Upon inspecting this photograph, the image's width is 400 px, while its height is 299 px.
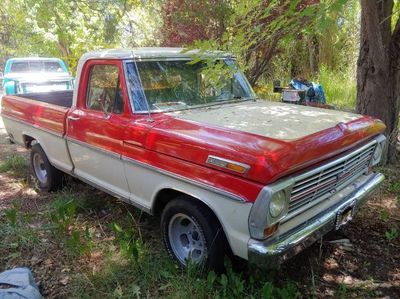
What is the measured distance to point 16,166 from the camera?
614 cm

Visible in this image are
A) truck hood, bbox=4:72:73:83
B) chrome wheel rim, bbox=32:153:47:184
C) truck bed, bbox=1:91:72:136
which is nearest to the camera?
truck bed, bbox=1:91:72:136

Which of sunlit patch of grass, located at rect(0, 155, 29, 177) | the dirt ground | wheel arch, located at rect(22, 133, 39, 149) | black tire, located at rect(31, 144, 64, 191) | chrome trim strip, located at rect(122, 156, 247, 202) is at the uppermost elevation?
chrome trim strip, located at rect(122, 156, 247, 202)

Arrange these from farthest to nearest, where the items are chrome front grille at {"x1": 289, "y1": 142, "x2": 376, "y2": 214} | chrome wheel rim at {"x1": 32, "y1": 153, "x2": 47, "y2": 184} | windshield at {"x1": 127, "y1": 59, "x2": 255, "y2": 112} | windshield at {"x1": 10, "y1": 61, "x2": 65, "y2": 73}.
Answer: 1. windshield at {"x1": 10, "y1": 61, "x2": 65, "y2": 73}
2. chrome wheel rim at {"x1": 32, "y1": 153, "x2": 47, "y2": 184}
3. windshield at {"x1": 127, "y1": 59, "x2": 255, "y2": 112}
4. chrome front grille at {"x1": 289, "y1": 142, "x2": 376, "y2": 214}

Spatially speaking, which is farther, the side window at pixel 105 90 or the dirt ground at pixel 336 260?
the side window at pixel 105 90

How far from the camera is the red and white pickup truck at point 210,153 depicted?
8.30 ft

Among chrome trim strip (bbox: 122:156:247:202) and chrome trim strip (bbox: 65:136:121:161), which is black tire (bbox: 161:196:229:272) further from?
chrome trim strip (bbox: 65:136:121:161)

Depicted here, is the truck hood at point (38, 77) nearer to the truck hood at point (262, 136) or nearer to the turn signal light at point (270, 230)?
the truck hood at point (262, 136)

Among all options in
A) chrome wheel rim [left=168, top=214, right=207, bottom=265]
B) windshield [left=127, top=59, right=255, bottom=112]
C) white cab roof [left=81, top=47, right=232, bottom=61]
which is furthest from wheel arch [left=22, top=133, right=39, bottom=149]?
chrome wheel rim [left=168, top=214, right=207, bottom=265]

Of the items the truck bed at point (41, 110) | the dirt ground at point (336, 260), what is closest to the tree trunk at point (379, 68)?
the dirt ground at point (336, 260)

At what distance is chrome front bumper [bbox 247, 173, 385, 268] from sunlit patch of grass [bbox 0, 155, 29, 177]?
446 centimetres

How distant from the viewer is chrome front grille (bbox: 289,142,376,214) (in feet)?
8.68

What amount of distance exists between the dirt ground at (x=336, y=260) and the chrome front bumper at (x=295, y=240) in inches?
19.3

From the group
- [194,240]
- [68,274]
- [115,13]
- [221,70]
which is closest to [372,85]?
[221,70]

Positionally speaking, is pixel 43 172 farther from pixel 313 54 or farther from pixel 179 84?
pixel 313 54
